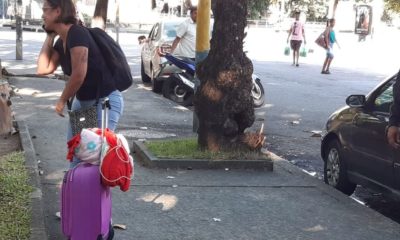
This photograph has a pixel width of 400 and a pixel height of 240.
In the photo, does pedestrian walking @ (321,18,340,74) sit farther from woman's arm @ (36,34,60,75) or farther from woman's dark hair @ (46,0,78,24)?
woman's dark hair @ (46,0,78,24)

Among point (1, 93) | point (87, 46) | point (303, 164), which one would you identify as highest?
point (87, 46)

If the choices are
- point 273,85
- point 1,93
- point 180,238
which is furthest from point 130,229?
point 273,85

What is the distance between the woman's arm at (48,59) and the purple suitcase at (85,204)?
98 centimetres

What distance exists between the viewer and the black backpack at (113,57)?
451cm

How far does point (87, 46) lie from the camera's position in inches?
171

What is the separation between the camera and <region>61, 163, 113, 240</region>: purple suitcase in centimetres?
407

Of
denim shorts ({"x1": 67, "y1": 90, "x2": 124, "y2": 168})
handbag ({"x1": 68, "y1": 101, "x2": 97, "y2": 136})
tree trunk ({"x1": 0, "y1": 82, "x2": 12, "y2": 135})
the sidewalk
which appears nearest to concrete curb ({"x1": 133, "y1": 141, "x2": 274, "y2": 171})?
the sidewalk

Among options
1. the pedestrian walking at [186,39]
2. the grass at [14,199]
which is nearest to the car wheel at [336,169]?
the grass at [14,199]

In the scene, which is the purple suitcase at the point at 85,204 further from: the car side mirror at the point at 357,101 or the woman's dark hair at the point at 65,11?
the car side mirror at the point at 357,101

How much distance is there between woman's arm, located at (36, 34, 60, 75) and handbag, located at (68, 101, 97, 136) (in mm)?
403

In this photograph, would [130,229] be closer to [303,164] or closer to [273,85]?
[303,164]

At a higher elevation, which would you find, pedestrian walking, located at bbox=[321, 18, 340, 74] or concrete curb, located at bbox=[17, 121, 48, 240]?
pedestrian walking, located at bbox=[321, 18, 340, 74]

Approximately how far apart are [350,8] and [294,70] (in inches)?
1787

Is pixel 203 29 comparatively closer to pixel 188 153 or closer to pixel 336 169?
pixel 188 153
